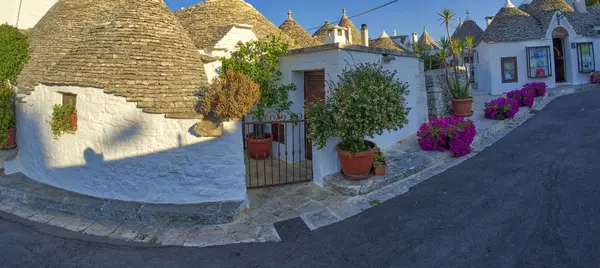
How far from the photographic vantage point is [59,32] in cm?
967

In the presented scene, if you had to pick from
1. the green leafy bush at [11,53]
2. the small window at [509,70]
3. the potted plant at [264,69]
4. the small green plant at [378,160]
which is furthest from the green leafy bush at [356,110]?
the small window at [509,70]

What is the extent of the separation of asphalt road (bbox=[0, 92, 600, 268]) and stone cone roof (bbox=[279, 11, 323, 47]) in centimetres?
921

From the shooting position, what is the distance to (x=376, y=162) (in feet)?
22.6

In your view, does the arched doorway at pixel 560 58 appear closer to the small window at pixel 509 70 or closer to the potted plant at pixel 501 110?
the small window at pixel 509 70

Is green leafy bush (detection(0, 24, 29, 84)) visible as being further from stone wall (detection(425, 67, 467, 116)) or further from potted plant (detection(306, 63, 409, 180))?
stone wall (detection(425, 67, 467, 116))

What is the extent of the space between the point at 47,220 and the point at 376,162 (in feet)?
20.1

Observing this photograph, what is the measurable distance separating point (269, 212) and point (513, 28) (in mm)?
20563

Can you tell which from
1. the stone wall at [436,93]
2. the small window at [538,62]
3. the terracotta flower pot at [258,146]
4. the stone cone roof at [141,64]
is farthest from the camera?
the small window at [538,62]

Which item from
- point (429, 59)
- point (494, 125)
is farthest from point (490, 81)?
point (494, 125)

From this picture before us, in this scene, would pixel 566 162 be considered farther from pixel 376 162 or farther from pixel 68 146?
pixel 68 146

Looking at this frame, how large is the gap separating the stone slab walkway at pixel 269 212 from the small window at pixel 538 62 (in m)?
15.3

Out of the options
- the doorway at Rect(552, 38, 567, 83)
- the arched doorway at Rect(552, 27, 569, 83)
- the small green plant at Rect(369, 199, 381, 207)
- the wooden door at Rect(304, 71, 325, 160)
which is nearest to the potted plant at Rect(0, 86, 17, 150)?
the wooden door at Rect(304, 71, 325, 160)

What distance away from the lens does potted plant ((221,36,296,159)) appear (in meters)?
8.45

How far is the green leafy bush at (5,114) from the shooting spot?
8.06m
